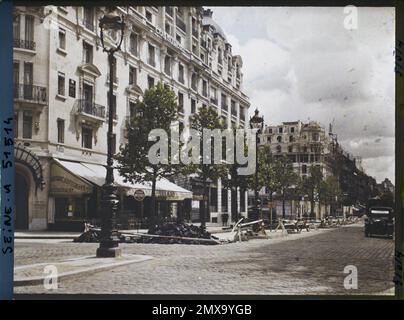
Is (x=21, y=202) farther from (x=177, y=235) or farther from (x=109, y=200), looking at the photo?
(x=177, y=235)

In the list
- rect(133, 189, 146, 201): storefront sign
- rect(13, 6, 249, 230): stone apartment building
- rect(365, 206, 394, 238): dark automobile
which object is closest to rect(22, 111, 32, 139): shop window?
rect(13, 6, 249, 230): stone apartment building

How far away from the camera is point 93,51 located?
694 cm

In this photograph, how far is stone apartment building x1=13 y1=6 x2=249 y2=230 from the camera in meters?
6.57

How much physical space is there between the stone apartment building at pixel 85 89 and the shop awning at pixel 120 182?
0.01m

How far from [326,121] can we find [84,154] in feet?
11.7

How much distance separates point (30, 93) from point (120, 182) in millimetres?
1791

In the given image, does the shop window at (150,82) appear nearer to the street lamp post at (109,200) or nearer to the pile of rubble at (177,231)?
the street lamp post at (109,200)

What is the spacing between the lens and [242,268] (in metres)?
6.58

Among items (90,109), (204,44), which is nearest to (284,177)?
(204,44)

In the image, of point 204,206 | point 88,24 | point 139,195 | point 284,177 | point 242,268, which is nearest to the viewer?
point 242,268

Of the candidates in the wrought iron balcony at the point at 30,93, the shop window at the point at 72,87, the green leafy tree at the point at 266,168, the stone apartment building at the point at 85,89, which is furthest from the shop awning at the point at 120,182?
the green leafy tree at the point at 266,168

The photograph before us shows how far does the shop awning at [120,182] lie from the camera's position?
6.82 meters
